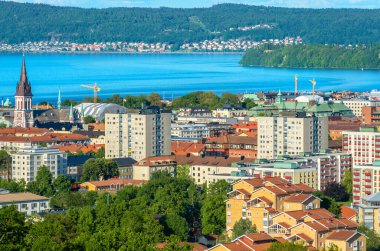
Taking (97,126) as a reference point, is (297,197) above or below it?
below

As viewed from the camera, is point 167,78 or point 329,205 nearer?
point 329,205

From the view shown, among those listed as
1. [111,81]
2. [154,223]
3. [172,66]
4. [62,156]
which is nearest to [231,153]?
[62,156]

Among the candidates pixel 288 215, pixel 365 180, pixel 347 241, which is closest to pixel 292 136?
pixel 365 180

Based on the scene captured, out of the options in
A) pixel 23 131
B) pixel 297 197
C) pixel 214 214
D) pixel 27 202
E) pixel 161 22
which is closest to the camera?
pixel 297 197

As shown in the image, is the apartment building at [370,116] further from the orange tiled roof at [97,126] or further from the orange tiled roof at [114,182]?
the orange tiled roof at [114,182]

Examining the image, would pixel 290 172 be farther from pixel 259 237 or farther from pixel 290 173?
pixel 259 237

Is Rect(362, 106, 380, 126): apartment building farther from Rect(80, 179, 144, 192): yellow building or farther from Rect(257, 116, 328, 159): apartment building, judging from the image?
Rect(80, 179, 144, 192): yellow building

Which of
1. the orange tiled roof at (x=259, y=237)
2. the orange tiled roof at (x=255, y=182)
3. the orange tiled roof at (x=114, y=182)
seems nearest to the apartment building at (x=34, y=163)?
the orange tiled roof at (x=114, y=182)
